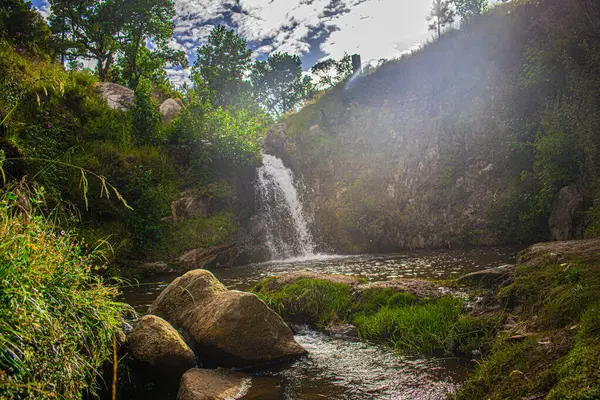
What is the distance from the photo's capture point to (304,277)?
7352 mm

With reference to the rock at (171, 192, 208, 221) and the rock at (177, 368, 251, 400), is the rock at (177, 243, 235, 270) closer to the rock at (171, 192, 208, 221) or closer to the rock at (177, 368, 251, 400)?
the rock at (171, 192, 208, 221)

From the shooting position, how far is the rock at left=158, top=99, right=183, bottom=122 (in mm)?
22516

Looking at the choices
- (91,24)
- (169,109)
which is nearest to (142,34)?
(91,24)

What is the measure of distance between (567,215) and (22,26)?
2528 centimetres

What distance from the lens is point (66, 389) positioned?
92.8 inches

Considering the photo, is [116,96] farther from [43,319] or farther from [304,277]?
[43,319]

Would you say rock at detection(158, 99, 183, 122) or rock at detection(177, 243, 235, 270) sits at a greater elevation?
rock at detection(158, 99, 183, 122)

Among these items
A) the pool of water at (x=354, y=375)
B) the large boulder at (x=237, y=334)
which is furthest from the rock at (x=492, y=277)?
the large boulder at (x=237, y=334)

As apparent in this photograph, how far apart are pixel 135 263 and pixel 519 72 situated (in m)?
19.8

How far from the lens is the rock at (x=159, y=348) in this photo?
4.06 m

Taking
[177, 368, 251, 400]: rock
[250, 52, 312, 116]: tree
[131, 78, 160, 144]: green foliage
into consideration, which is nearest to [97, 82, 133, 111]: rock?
[131, 78, 160, 144]: green foliage

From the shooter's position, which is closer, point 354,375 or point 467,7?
point 354,375

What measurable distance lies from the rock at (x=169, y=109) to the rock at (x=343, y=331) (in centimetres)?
2013

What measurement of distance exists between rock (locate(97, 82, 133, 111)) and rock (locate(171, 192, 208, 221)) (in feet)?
21.7
